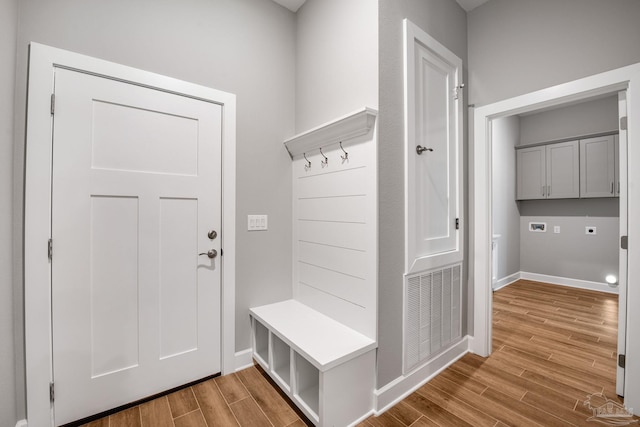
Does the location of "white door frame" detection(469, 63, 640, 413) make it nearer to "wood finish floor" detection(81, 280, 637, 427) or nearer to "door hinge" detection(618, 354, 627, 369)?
"door hinge" detection(618, 354, 627, 369)

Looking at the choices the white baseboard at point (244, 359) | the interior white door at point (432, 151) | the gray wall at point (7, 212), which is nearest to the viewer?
the gray wall at point (7, 212)

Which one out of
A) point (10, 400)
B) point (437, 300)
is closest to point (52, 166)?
point (10, 400)

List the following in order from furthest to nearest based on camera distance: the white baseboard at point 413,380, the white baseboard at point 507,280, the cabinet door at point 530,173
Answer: the cabinet door at point 530,173
the white baseboard at point 507,280
the white baseboard at point 413,380

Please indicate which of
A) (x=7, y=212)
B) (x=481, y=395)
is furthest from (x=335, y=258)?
(x=7, y=212)

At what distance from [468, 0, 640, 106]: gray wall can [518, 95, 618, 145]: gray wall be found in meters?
3.28

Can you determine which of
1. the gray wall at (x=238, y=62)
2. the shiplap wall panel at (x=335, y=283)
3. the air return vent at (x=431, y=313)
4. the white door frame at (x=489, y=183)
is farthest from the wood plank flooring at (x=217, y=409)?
the white door frame at (x=489, y=183)

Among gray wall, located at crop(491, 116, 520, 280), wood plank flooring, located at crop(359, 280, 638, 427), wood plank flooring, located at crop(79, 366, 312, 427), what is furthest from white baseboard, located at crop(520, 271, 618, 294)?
wood plank flooring, located at crop(79, 366, 312, 427)

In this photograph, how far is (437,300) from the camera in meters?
2.06

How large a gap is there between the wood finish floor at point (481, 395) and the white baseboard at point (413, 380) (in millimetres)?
38

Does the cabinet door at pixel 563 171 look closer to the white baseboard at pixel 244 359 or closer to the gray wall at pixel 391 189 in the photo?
the gray wall at pixel 391 189

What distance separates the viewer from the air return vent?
1848mm

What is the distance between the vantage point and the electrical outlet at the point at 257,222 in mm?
2146

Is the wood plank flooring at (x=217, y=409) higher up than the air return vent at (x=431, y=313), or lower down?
lower down

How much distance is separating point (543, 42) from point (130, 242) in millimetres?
3155
